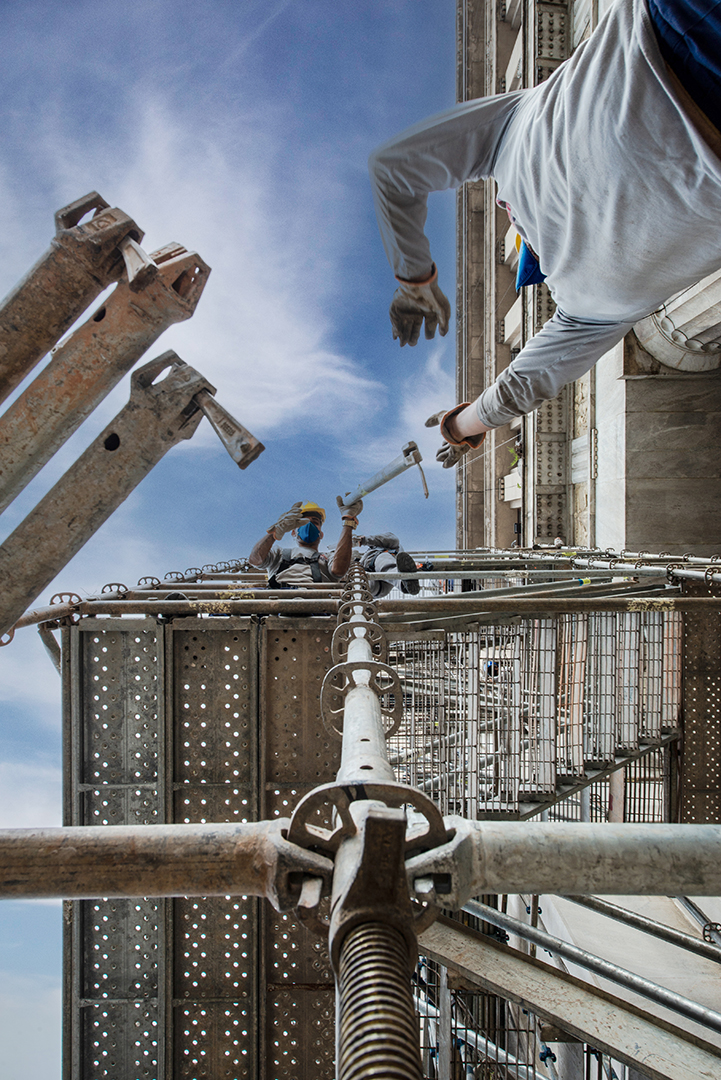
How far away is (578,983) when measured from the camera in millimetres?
2541

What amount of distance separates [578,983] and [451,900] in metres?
2.12

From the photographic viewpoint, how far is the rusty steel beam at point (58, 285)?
386cm

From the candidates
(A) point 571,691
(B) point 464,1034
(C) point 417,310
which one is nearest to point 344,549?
(A) point 571,691

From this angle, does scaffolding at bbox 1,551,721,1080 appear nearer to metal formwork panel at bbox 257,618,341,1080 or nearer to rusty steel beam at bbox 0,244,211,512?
metal formwork panel at bbox 257,618,341,1080

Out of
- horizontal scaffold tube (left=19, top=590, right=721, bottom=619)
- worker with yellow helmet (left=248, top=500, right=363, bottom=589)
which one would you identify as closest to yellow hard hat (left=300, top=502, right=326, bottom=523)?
worker with yellow helmet (left=248, top=500, right=363, bottom=589)

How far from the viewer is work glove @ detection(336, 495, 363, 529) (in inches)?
305

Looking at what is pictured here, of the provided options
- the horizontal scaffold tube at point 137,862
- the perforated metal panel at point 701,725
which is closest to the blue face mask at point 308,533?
the perforated metal panel at point 701,725

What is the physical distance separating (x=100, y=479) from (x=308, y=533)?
15.3 feet

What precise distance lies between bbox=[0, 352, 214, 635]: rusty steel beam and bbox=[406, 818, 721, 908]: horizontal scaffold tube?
11.7ft

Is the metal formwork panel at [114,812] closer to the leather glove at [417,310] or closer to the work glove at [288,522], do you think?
the leather glove at [417,310]

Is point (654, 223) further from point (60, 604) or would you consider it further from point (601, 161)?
point (60, 604)

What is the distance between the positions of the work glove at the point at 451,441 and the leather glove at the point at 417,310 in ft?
1.49

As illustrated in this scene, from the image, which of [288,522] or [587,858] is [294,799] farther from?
[288,522]

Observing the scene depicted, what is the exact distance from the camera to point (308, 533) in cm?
851
